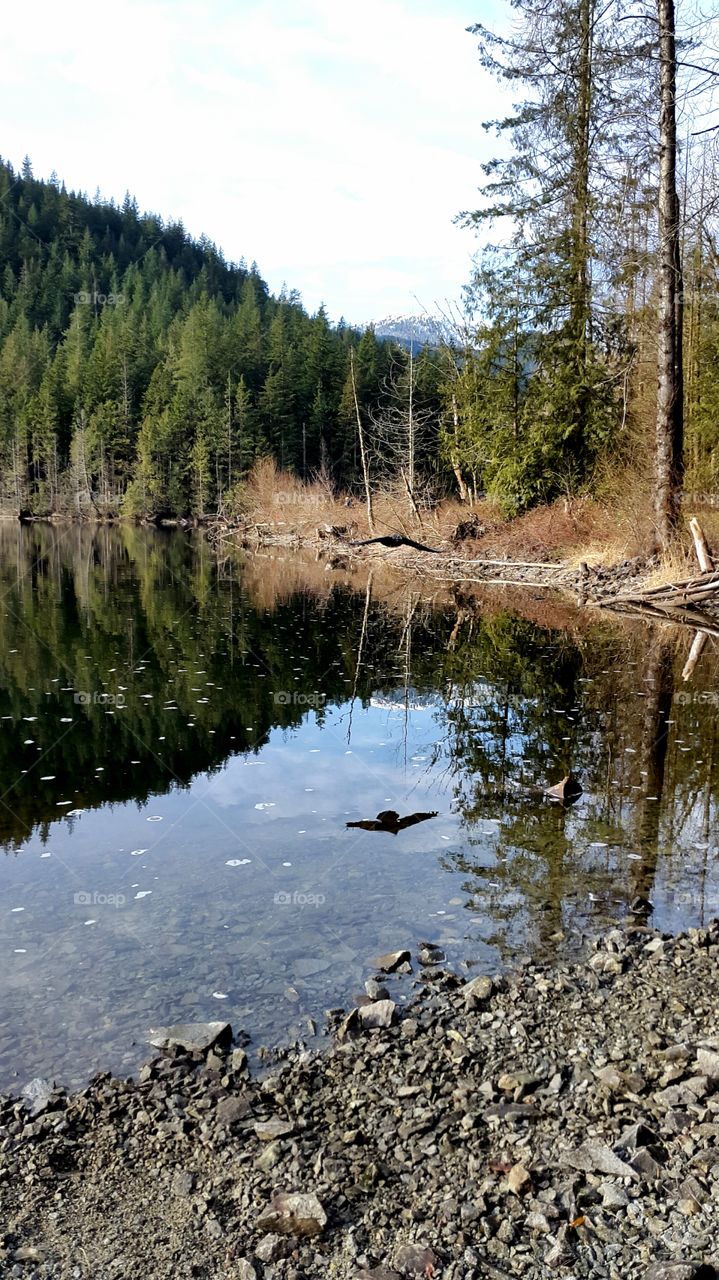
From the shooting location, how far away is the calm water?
5.38 meters

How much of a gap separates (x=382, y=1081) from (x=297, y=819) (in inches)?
159

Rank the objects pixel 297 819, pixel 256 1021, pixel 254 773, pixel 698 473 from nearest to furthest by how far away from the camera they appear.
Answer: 1. pixel 256 1021
2. pixel 297 819
3. pixel 254 773
4. pixel 698 473

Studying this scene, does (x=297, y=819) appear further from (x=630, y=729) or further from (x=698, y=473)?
(x=698, y=473)

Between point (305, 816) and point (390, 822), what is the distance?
0.82m

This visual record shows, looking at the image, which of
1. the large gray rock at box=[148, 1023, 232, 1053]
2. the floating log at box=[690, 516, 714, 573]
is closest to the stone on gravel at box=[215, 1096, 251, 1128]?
the large gray rock at box=[148, 1023, 232, 1053]

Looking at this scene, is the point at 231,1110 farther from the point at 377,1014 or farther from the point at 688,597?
the point at 688,597

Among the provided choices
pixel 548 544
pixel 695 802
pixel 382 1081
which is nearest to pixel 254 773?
pixel 695 802

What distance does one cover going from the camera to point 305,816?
8.32 meters

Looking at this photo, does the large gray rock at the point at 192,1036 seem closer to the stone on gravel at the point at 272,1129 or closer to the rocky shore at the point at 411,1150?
the rocky shore at the point at 411,1150

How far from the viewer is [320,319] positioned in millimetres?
87562

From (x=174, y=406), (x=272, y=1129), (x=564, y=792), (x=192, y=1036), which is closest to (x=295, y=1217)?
(x=272, y=1129)

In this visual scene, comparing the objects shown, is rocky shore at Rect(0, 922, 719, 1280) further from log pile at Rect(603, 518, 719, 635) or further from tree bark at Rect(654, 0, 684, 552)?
tree bark at Rect(654, 0, 684, 552)

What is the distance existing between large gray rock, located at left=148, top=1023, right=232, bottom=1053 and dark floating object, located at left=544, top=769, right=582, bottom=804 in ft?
14.5

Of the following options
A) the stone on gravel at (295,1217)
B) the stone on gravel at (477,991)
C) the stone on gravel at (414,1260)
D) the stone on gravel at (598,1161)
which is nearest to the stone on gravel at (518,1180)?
the stone on gravel at (598,1161)
